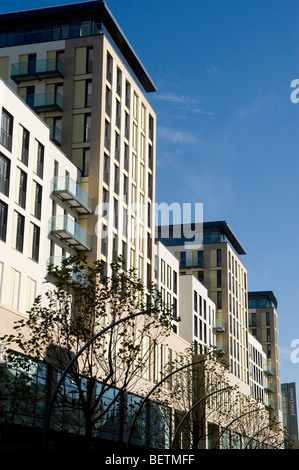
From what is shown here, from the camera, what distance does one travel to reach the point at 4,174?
41.8 metres

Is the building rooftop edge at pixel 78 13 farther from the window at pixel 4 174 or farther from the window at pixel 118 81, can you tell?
the window at pixel 4 174

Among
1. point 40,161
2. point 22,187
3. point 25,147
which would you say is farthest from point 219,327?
point 25,147

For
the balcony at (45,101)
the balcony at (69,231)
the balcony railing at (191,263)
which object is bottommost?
the balcony at (69,231)

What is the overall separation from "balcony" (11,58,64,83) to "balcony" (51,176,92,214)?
993cm

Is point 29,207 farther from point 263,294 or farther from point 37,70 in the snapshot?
point 263,294

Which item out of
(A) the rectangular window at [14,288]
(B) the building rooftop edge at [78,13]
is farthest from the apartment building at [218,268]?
(A) the rectangular window at [14,288]

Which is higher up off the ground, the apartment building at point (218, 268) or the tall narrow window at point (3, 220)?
the apartment building at point (218, 268)

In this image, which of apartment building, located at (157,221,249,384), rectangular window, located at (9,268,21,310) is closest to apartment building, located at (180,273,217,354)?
apartment building, located at (157,221,249,384)

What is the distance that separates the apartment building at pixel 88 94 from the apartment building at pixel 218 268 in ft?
114

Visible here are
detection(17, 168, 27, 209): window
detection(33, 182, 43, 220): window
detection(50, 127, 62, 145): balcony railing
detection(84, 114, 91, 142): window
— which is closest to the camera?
detection(17, 168, 27, 209): window

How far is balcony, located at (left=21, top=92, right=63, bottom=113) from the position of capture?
54.0 m

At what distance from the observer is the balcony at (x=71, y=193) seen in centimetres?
4800

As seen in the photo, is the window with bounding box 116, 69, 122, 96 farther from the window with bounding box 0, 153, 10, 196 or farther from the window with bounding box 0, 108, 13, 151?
the window with bounding box 0, 153, 10, 196
